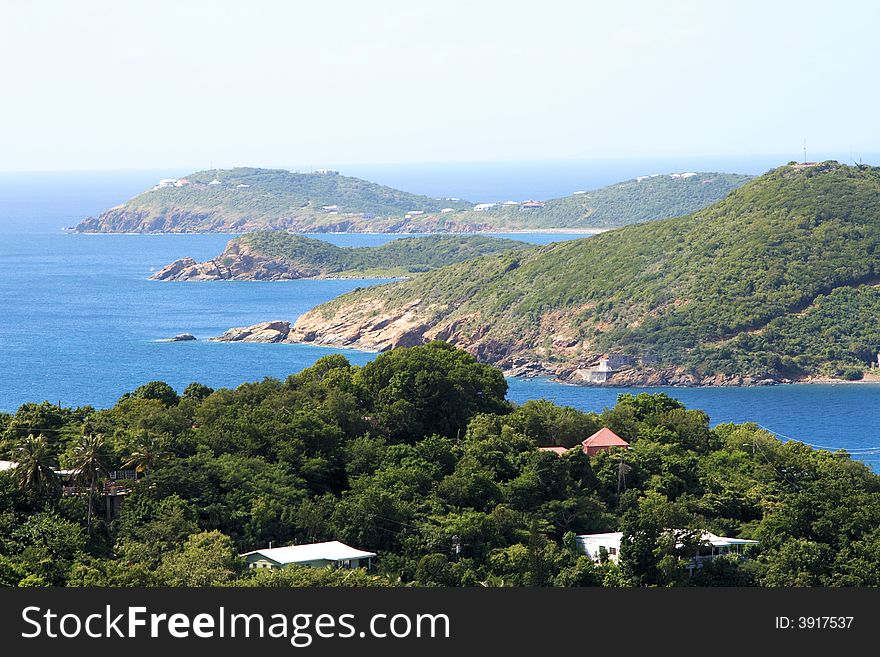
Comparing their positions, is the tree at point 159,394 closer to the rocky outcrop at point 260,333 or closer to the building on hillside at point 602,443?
the building on hillside at point 602,443

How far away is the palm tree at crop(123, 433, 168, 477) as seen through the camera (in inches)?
2228

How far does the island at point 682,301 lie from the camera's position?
12725 centimetres

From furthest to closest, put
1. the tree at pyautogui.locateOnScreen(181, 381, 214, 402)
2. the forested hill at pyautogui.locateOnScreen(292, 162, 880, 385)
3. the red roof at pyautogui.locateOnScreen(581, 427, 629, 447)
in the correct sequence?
the forested hill at pyautogui.locateOnScreen(292, 162, 880, 385), the tree at pyautogui.locateOnScreen(181, 381, 214, 402), the red roof at pyautogui.locateOnScreen(581, 427, 629, 447)

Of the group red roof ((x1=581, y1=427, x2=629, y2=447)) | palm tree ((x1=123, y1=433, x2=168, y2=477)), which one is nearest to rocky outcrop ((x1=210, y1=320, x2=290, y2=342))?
red roof ((x1=581, y1=427, x2=629, y2=447))

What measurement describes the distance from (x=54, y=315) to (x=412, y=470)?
11479 cm

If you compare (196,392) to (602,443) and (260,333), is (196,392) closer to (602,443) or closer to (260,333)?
(602,443)

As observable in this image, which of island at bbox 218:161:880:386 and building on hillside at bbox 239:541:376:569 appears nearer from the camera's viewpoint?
building on hillside at bbox 239:541:376:569

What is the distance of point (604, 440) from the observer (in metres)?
66.1

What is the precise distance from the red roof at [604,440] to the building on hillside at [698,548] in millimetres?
9908

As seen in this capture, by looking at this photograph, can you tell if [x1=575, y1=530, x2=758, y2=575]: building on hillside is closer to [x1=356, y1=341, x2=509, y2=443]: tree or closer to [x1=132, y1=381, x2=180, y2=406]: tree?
[x1=356, y1=341, x2=509, y2=443]: tree

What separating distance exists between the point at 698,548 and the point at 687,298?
289 feet

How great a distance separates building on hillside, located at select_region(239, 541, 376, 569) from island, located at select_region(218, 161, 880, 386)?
73704 mm

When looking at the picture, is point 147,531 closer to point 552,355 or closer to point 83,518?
point 83,518

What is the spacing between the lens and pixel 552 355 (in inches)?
5256
